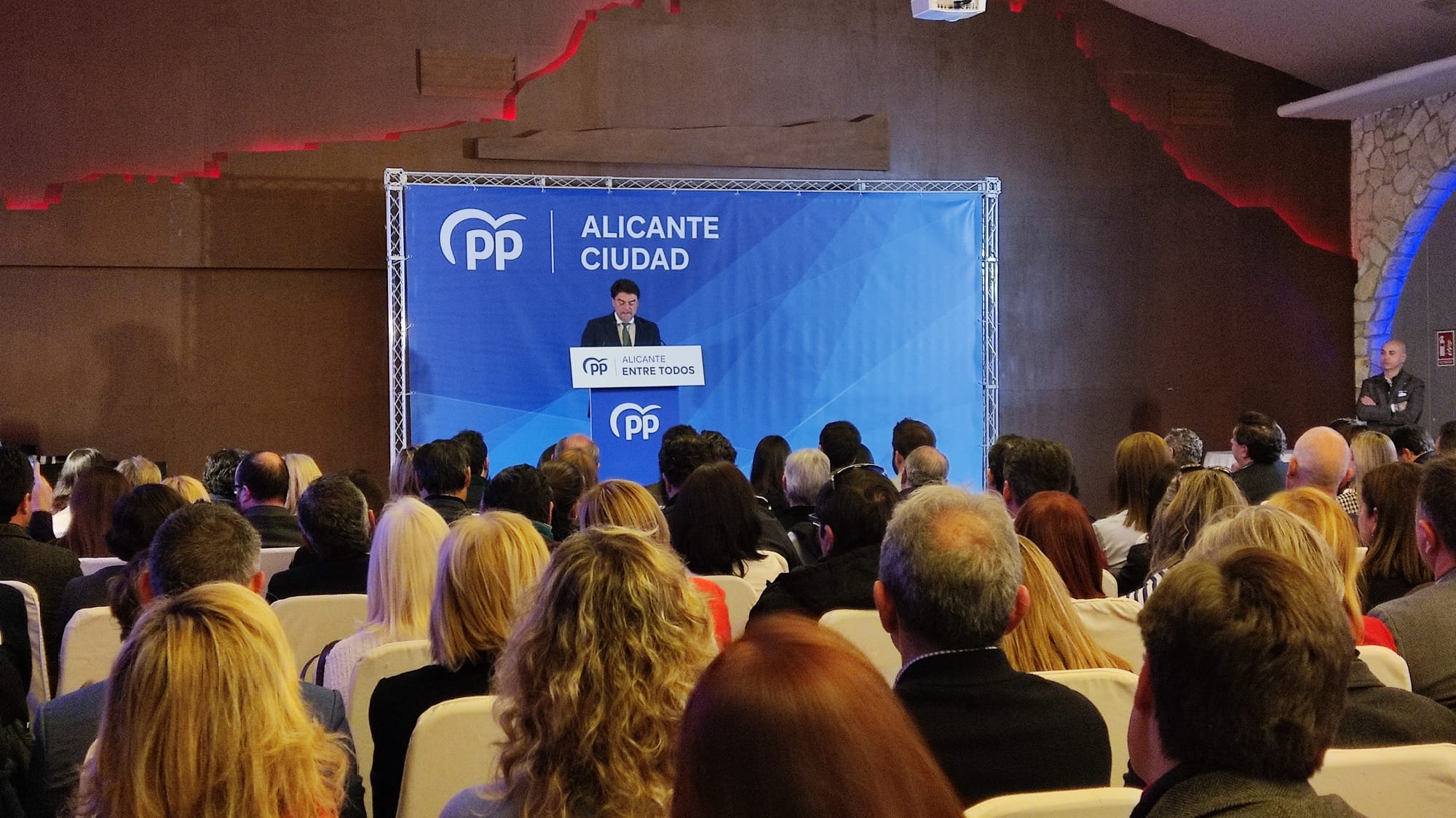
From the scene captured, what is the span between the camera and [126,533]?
3.53 metres

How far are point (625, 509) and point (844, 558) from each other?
2.05ft

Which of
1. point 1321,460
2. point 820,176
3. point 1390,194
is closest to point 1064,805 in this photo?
point 1321,460

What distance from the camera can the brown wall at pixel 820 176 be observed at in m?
8.24

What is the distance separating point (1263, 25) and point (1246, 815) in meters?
9.83


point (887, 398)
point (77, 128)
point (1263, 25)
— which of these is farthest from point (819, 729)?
point (1263, 25)

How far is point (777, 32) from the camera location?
9.54m

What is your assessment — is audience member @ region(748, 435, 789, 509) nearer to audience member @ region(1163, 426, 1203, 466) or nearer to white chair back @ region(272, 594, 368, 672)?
audience member @ region(1163, 426, 1203, 466)

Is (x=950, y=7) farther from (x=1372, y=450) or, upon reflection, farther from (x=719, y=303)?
(x=1372, y=450)

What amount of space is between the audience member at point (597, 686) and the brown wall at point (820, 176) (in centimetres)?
720

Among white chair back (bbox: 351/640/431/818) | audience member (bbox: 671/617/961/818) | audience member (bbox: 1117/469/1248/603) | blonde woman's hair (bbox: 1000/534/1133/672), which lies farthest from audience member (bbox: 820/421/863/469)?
audience member (bbox: 671/617/961/818)

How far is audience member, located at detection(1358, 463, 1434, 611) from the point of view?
11.0 ft

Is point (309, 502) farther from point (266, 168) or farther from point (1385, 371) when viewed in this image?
point (1385, 371)

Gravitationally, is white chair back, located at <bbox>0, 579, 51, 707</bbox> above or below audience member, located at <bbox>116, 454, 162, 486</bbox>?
below

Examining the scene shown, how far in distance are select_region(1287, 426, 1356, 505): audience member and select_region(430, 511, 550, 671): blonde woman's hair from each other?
334 centimetres
